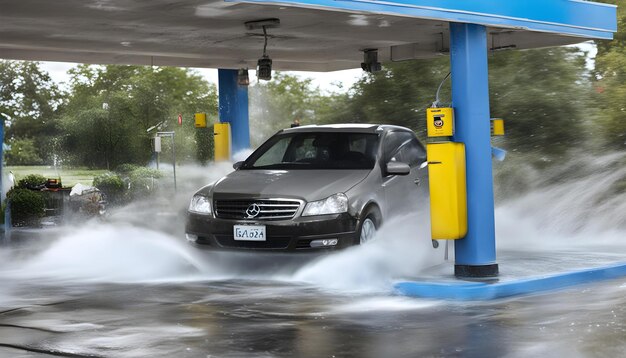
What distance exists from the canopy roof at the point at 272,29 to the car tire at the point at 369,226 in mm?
2216

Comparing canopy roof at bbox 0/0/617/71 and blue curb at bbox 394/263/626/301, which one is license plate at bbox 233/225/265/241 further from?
canopy roof at bbox 0/0/617/71

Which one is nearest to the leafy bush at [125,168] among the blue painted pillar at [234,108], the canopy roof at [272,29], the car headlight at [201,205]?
the blue painted pillar at [234,108]

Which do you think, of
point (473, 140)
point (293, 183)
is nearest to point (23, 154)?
point (293, 183)

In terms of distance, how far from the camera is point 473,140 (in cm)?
1162

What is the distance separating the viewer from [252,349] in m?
8.01

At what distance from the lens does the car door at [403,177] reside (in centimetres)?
1294

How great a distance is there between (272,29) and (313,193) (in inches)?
92.9

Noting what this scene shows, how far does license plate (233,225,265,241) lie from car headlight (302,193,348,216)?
516mm

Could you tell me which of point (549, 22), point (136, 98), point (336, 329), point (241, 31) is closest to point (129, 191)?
point (136, 98)

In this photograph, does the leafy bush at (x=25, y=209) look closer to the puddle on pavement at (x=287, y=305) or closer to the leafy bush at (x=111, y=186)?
the puddle on pavement at (x=287, y=305)

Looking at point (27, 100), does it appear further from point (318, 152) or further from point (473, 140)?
point (473, 140)

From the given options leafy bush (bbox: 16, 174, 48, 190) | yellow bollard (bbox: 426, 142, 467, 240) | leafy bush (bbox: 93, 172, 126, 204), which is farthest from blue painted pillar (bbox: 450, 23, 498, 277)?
leafy bush (bbox: 93, 172, 126, 204)

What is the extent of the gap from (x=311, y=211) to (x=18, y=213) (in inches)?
441

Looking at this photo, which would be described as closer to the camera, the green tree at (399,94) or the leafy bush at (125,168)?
the green tree at (399,94)
